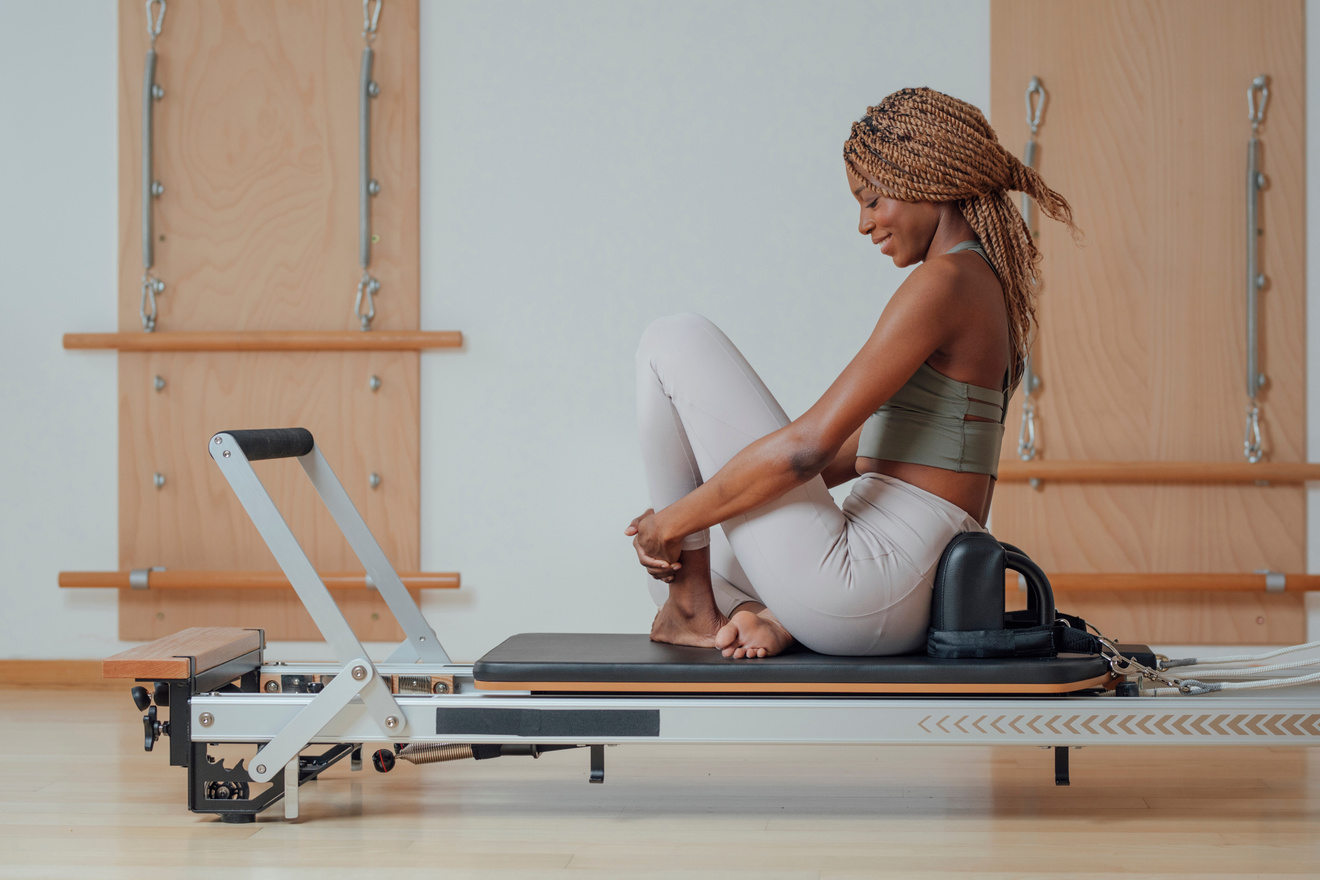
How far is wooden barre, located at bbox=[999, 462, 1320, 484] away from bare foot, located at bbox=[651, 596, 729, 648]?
4.19 feet

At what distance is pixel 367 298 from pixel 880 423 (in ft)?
5.43

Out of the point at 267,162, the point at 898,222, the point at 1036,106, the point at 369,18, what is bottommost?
the point at 898,222

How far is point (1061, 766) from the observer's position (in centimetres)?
176

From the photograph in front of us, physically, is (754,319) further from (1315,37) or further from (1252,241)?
(1315,37)

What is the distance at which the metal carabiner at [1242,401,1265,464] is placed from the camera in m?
2.66

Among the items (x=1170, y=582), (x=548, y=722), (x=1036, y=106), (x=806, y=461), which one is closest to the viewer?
(x=806, y=461)

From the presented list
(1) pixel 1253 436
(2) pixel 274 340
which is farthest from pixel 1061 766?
(2) pixel 274 340

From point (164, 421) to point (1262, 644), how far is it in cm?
284

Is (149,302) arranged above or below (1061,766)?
above

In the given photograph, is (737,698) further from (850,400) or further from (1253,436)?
(1253,436)

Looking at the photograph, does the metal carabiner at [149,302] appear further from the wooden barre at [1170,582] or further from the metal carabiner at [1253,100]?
the metal carabiner at [1253,100]

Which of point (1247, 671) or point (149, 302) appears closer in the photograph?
point (1247, 671)

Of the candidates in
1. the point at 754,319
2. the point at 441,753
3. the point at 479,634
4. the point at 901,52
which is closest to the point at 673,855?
the point at 441,753

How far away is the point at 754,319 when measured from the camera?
9.19 feet
